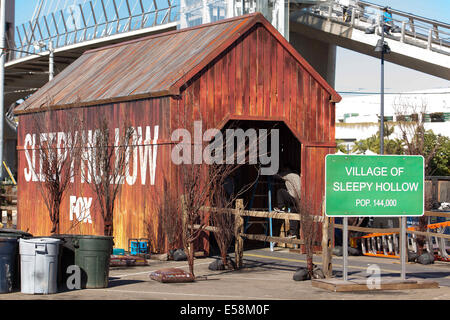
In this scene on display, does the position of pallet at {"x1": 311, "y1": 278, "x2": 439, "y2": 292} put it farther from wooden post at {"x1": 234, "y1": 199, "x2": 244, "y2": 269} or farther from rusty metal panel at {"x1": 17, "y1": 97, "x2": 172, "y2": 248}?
rusty metal panel at {"x1": 17, "y1": 97, "x2": 172, "y2": 248}

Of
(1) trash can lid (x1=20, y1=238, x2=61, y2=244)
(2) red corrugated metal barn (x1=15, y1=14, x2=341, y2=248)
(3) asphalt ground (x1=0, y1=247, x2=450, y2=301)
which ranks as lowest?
(3) asphalt ground (x1=0, y1=247, x2=450, y2=301)

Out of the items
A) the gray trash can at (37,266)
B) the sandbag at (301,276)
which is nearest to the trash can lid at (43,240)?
the gray trash can at (37,266)

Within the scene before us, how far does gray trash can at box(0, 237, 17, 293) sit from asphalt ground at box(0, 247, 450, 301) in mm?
181

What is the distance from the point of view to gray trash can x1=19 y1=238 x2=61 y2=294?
488 inches

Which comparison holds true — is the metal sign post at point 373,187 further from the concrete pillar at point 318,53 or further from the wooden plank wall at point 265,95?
the concrete pillar at point 318,53

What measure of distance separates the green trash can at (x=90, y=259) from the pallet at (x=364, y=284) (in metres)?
3.84

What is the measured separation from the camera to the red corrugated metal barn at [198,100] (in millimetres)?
18844

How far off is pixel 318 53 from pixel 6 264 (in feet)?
113

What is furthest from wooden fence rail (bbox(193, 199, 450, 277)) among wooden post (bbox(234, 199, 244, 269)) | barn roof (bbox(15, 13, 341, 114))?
barn roof (bbox(15, 13, 341, 114))

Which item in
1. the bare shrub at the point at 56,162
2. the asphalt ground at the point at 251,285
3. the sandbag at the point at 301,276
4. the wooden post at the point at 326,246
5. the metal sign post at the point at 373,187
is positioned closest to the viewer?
the asphalt ground at the point at 251,285
